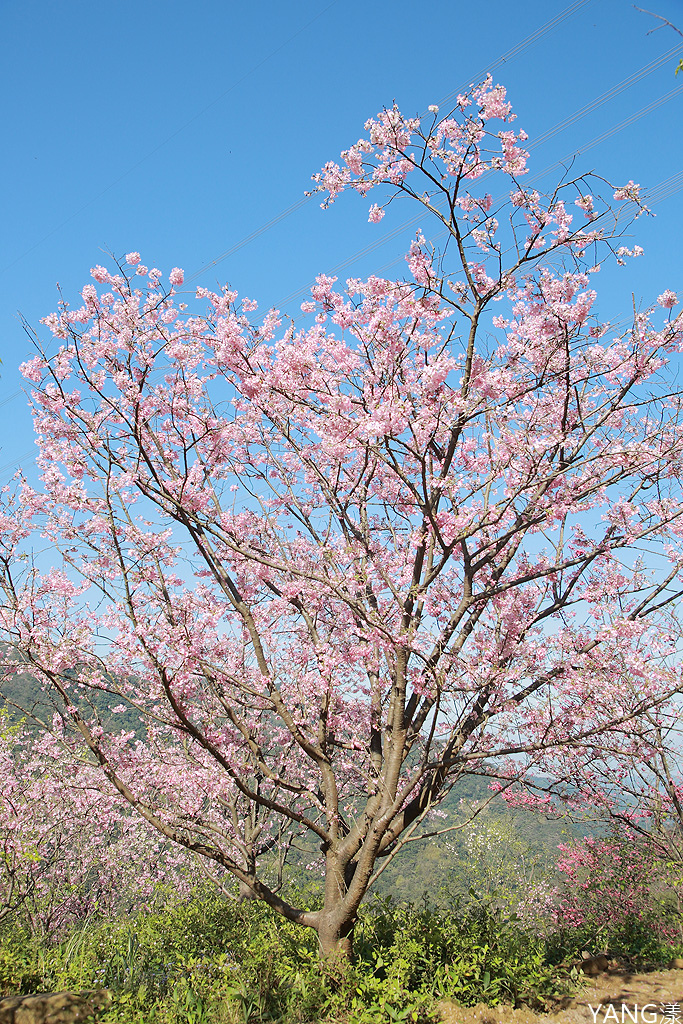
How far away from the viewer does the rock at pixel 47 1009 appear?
16.6ft

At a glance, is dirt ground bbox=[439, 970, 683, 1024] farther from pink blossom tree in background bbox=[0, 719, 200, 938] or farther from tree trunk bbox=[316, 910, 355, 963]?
pink blossom tree in background bbox=[0, 719, 200, 938]

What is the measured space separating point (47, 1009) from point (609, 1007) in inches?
210

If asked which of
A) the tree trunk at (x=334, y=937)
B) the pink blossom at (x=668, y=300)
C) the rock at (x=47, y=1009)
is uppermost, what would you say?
the pink blossom at (x=668, y=300)

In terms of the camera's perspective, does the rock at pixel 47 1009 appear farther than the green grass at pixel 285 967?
No

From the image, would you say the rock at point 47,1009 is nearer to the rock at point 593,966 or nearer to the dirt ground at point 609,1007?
the dirt ground at point 609,1007

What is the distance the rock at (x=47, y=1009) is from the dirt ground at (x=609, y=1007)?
316 cm

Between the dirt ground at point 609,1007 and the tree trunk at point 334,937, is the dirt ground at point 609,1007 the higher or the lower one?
the lower one

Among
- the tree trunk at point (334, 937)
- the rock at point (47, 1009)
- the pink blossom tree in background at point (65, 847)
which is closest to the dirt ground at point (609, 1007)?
the tree trunk at point (334, 937)

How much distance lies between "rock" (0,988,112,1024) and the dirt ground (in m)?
3.16

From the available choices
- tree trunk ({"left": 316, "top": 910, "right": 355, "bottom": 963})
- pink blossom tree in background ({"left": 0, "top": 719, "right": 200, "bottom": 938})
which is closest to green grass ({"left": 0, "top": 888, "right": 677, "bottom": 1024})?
tree trunk ({"left": 316, "top": 910, "right": 355, "bottom": 963})

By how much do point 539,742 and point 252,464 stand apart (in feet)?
14.9

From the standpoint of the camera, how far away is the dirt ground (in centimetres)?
568

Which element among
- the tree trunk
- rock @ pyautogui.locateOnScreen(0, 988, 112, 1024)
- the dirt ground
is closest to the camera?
rock @ pyautogui.locateOnScreen(0, 988, 112, 1024)

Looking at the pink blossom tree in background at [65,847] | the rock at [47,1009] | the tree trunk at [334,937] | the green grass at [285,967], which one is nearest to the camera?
the rock at [47,1009]
